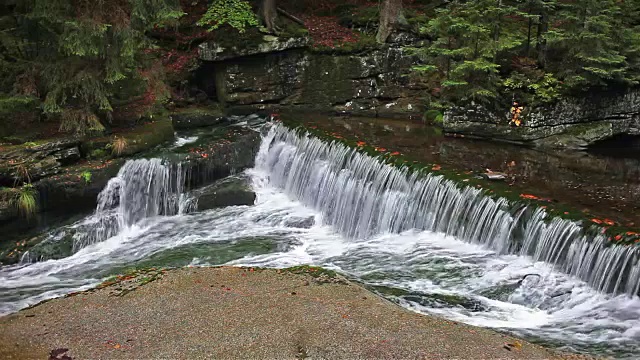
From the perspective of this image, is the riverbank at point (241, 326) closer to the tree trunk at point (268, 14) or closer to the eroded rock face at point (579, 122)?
the eroded rock face at point (579, 122)

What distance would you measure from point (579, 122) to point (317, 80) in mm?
8655

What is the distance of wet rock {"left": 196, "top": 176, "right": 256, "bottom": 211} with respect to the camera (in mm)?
14034

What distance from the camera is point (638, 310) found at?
7.42 m

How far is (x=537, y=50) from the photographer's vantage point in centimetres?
1484

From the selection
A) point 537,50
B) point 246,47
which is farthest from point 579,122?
point 246,47

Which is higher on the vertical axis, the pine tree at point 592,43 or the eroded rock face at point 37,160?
the pine tree at point 592,43

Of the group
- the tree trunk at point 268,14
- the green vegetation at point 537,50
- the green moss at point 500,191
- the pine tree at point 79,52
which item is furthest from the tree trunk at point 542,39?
the pine tree at point 79,52

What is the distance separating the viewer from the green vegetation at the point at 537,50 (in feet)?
43.3

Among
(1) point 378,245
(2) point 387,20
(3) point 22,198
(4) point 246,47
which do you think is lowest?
(1) point 378,245

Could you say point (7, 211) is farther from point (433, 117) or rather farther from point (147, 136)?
point (433, 117)

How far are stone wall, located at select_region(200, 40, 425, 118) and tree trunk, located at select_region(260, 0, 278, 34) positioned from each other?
80 centimetres

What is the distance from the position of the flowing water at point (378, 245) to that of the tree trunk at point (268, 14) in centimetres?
447

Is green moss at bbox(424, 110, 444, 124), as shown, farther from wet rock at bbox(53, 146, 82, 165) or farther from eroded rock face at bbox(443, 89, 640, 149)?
wet rock at bbox(53, 146, 82, 165)

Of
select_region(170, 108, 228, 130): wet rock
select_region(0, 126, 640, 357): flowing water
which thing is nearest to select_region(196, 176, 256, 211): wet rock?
select_region(0, 126, 640, 357): flowing water
